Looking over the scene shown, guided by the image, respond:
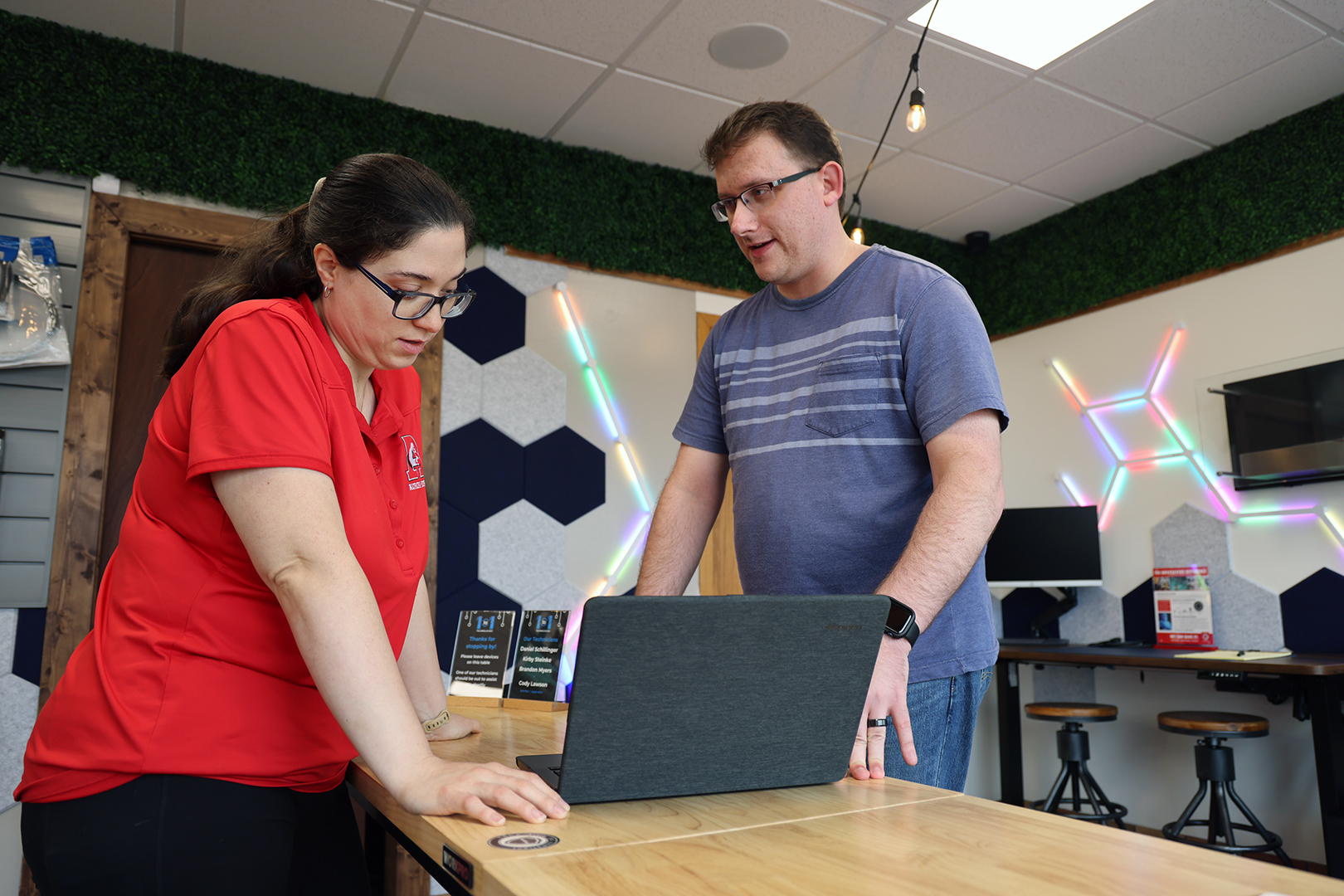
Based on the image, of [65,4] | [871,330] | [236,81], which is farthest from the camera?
[236,81]

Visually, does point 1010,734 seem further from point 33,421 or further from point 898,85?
point 33,421

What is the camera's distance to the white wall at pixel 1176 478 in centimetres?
346

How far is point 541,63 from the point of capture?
329 centimetres

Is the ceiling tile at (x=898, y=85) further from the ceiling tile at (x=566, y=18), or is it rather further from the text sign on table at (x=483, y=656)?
the text sign on table at (x=483, y=656)

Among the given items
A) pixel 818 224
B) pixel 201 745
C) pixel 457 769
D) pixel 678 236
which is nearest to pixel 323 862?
pixel 201 745

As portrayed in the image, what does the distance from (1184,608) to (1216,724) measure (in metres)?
0.72

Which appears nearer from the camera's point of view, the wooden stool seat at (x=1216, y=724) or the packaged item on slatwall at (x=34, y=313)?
the packaged item on slatwall at (x=34, y=313)

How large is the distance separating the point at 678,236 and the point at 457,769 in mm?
3572

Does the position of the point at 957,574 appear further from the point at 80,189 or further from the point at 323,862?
the point at 80,189

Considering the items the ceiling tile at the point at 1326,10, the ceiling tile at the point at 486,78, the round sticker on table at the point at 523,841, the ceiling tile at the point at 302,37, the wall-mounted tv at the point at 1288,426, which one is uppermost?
the ceiling tile at the point at 1326,10

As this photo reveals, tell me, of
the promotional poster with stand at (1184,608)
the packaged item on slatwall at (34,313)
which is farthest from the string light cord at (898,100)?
the packaged item on slatwall at (34,313)

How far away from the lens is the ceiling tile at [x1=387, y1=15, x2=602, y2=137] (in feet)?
10.3

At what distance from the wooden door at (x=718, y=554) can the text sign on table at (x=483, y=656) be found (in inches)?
89.3

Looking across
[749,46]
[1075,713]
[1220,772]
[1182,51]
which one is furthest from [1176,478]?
[749,46]
